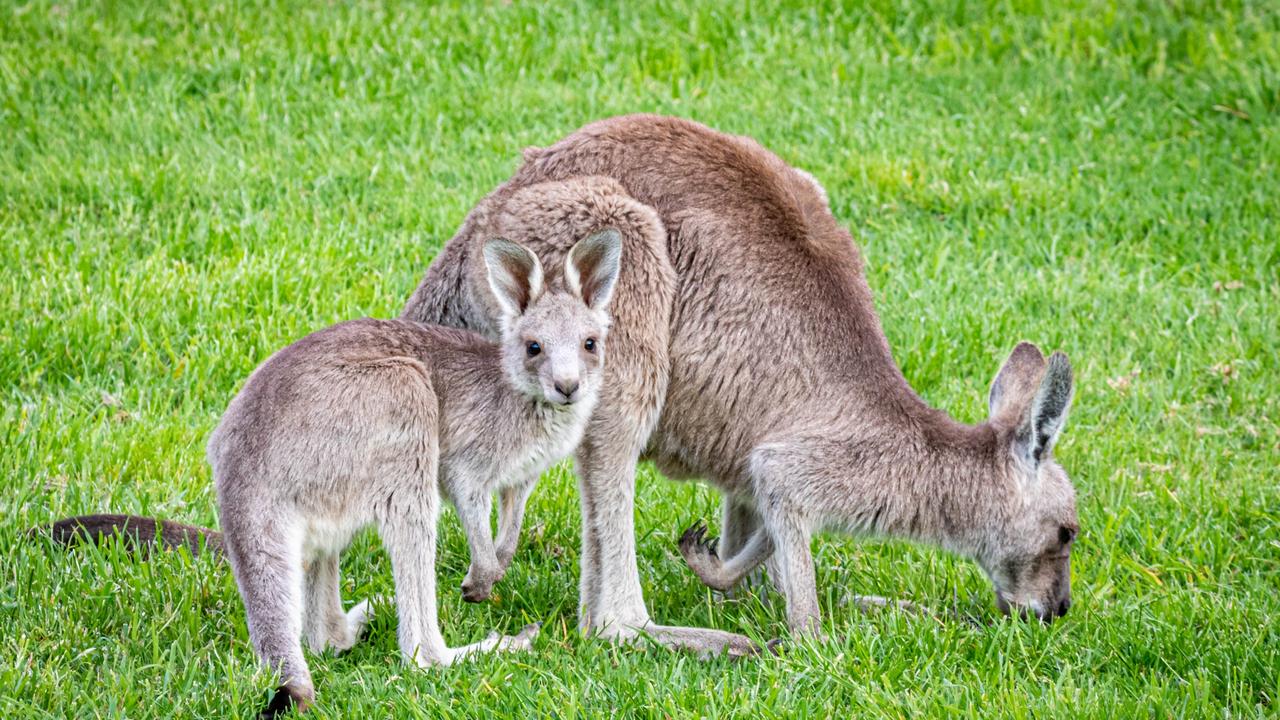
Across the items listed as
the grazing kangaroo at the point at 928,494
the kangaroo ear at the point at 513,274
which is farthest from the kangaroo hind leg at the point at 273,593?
the grazing kangaroo at the point at 928,494

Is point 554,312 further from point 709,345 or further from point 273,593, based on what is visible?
point 273,593

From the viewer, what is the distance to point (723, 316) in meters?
4.97

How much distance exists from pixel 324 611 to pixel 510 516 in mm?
667

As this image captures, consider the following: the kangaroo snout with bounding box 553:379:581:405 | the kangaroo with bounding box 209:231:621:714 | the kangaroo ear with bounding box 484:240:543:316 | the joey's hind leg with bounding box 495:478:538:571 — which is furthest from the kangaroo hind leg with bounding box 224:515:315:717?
the kangaroo ear with bounding box 484:240:543:316

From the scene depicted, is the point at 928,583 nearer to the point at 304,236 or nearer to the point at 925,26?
the point at 304,236

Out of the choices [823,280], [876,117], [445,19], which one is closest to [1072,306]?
[876,117]

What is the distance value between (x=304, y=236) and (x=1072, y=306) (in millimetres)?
3767

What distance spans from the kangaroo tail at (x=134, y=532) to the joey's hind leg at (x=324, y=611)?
507mm

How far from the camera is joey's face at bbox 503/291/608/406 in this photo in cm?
452

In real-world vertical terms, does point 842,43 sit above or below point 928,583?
above

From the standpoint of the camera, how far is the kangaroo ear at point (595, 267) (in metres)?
4.66

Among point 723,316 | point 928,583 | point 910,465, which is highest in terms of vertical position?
point 723,316

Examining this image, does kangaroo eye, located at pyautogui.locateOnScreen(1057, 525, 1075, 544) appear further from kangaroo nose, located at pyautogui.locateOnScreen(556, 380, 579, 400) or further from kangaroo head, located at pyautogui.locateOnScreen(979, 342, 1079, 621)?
kangaroo nose, located at pyautogui.locateOnScreen(556, 380, 579, 400)

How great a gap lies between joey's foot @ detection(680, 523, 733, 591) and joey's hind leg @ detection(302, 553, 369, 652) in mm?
1129
